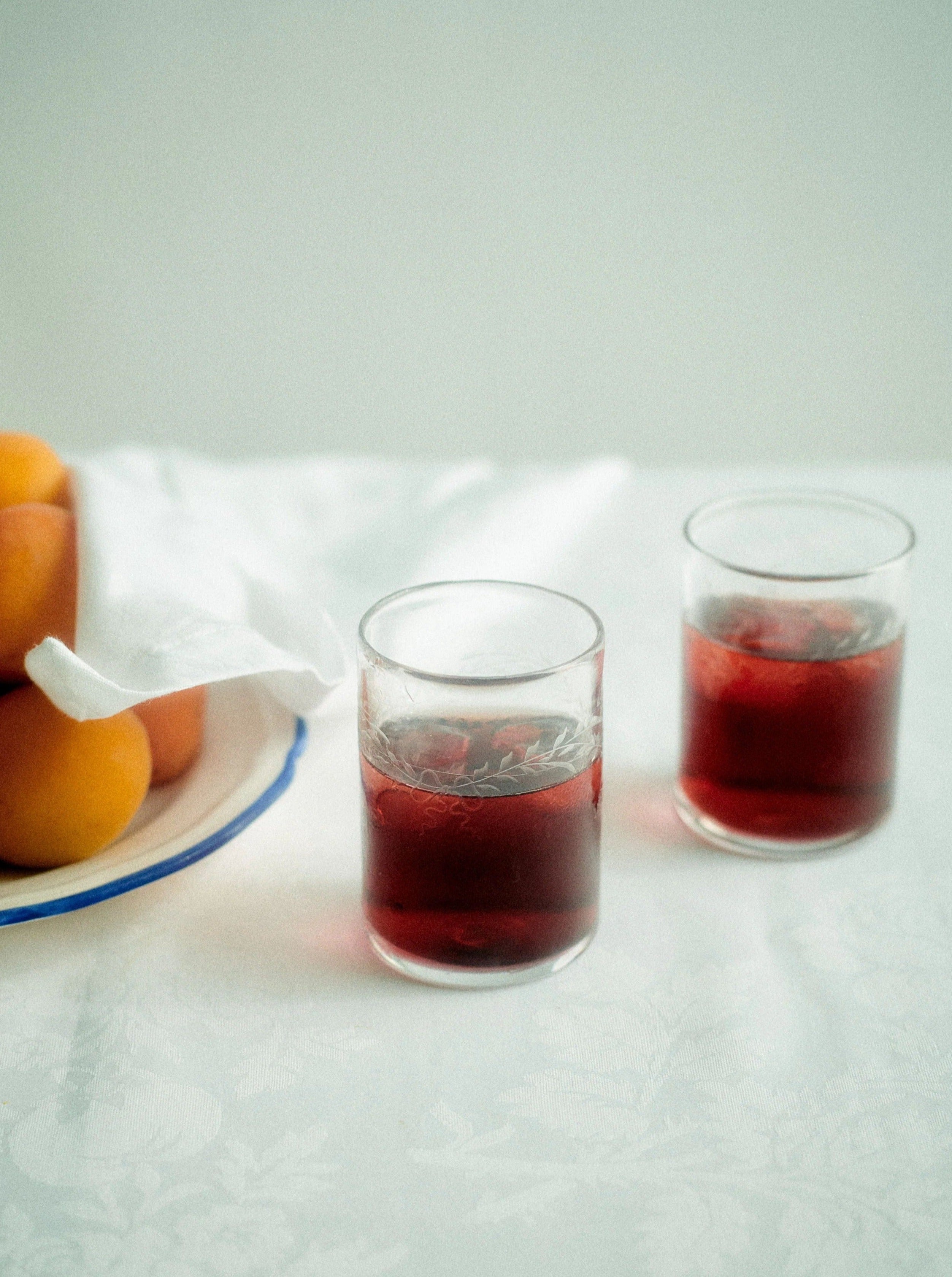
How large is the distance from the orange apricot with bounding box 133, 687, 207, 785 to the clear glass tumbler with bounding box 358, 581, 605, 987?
0.48ft

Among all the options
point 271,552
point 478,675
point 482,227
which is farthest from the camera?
point 482,227

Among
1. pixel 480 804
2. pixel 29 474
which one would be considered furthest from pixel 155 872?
pixel 29 474

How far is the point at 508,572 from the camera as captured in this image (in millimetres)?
1065

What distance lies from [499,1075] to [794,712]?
0.87 feet

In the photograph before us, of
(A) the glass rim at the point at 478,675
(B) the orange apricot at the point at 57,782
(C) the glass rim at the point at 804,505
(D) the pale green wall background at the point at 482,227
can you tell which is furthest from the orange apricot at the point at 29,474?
(D) the pale green wall background at the point at 482,227

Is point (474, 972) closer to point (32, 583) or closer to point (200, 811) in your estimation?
point (200, 811)

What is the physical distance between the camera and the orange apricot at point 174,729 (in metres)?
0.72

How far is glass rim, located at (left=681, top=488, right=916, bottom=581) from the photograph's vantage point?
2.22ft

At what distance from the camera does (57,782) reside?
66 cm

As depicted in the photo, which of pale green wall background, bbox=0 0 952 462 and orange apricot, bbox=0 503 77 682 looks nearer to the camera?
orange apricot, bbox=0 503 77 682

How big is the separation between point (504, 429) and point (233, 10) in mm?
878

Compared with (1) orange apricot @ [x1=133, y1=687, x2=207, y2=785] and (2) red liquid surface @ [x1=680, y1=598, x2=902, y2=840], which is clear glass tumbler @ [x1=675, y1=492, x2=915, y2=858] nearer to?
(2) red liquid surface @ [x1=680, y1=598, x2=902, y2=840]

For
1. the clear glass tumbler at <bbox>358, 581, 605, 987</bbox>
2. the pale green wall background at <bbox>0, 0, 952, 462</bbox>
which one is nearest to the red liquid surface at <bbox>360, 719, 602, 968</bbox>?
the clear glass tumbler at <bbox>358, 581, 605, 987</bbox>

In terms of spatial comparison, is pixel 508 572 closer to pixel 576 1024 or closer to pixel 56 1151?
pixel 576 1024
